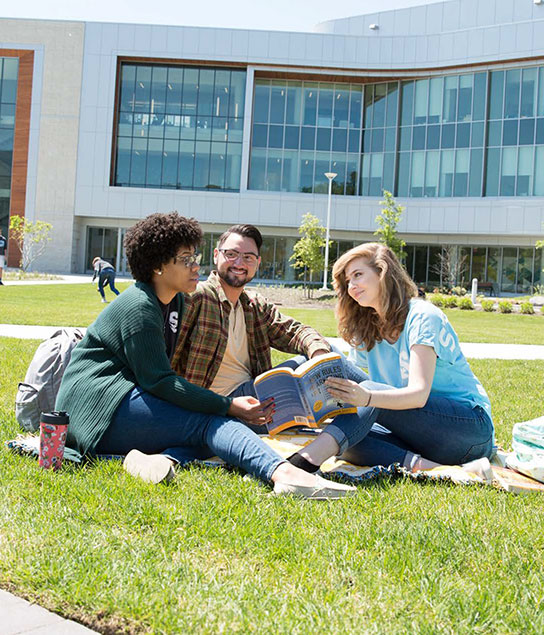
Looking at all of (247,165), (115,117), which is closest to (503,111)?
(247,165)

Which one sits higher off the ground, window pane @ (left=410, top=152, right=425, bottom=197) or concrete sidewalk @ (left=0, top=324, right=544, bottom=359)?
window pane @ (left=410, top=152, right=425, bottom=197)

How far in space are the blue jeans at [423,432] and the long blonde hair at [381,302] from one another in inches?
14.5

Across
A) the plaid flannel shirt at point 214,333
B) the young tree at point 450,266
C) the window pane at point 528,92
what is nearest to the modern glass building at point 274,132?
the young tree at point 450,266

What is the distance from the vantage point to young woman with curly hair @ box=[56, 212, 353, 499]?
344 centimetres

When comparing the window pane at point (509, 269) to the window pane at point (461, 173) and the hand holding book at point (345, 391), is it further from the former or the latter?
the hand holding book at point (345, 391)

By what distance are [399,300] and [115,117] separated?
3980 cm

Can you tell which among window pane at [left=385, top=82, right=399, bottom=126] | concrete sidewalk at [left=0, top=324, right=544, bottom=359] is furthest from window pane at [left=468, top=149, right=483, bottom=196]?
concrete sidewalk at [left=0, top=324, right=544, bottom=359]

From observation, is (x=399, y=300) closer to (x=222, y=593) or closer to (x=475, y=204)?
(x=222, y=593)

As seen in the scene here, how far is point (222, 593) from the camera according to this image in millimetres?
2256

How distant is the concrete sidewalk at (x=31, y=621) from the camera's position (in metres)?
2.02

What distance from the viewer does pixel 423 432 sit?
12.6 feet

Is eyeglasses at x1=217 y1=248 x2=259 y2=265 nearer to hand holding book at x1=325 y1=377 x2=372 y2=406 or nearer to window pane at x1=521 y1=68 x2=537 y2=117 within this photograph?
hand holding book at x1=325 y1=377 x2=372 y2=406

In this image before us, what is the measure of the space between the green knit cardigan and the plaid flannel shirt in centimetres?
59

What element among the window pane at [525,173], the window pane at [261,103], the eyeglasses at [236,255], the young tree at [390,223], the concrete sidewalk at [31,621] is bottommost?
the concrete sidewalk at [31,621]
